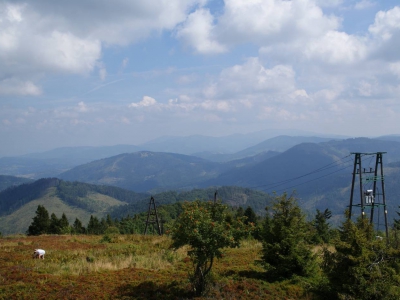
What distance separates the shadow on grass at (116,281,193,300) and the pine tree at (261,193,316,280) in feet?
15.0

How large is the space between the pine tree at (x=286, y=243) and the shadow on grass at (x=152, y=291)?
458cm

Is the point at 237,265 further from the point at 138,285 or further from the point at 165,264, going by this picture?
the point at 138,285

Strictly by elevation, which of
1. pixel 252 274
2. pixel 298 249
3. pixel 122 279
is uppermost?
pixel 298 249

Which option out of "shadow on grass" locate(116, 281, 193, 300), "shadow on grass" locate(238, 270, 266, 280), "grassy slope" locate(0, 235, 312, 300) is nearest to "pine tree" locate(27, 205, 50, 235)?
"grassy slope" locate(0, 235, 312, 300)

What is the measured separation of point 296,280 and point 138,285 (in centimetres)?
713

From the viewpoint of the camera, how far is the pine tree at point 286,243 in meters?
14.1

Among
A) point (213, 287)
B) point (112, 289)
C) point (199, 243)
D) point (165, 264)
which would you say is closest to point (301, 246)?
point (213, 287)

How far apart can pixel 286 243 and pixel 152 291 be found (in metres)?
6.31

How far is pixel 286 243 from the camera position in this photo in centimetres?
1394

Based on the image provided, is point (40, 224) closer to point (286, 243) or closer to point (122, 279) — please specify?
point (122, 279)

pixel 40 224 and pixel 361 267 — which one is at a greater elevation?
pixel 361 267

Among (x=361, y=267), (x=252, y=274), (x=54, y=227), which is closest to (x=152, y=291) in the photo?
(x=252, y=274)

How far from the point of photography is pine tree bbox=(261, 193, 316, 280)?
46.1 ft

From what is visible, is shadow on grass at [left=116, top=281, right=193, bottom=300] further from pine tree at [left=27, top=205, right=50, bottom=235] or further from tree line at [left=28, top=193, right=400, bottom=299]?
pine tree at [left=27, top=205, right=50, bottom=235]
